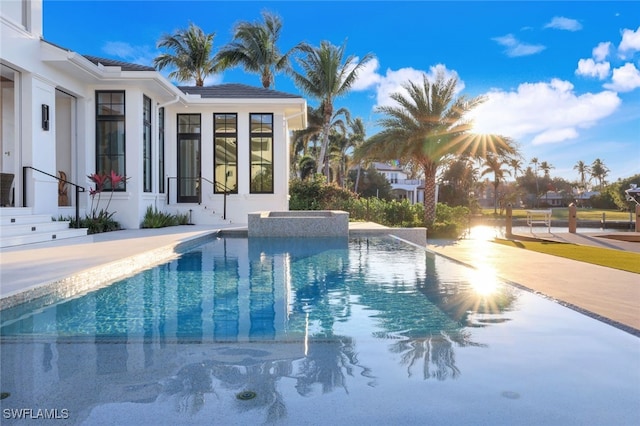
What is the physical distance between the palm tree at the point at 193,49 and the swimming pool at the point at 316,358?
2611 cm

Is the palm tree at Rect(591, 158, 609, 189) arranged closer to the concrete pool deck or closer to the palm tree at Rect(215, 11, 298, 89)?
the palm tree at Rect(215, 11, 298, 89)

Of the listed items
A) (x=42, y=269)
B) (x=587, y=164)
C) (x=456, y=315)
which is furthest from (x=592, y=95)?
(x=587, y=164)

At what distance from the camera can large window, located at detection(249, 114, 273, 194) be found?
17.8 metres

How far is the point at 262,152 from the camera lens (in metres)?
17.8

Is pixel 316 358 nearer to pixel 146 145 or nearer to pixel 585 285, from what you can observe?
pixel 585 285

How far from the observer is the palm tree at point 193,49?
95.3ft

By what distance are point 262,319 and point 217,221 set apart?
1264cm

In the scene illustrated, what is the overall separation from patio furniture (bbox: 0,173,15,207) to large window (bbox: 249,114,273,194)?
8871 mm

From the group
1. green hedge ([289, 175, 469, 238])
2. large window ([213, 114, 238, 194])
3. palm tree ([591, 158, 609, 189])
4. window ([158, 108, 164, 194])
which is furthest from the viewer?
palm tree ([591, 158, 609, 189])

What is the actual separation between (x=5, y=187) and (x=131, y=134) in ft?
14.2

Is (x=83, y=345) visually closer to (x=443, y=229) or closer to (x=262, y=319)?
(x=262, y=319)

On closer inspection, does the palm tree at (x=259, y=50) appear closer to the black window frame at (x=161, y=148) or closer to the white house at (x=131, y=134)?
the white house at (x=131, y=134)

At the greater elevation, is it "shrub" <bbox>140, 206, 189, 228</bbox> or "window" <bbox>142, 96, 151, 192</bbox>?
"window" <bbox>142, 96, 151, 192</bbox>

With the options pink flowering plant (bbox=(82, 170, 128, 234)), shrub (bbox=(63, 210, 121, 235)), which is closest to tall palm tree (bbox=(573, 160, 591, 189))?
pink flowering plant (bbox=(82, 170, 128, 234))
